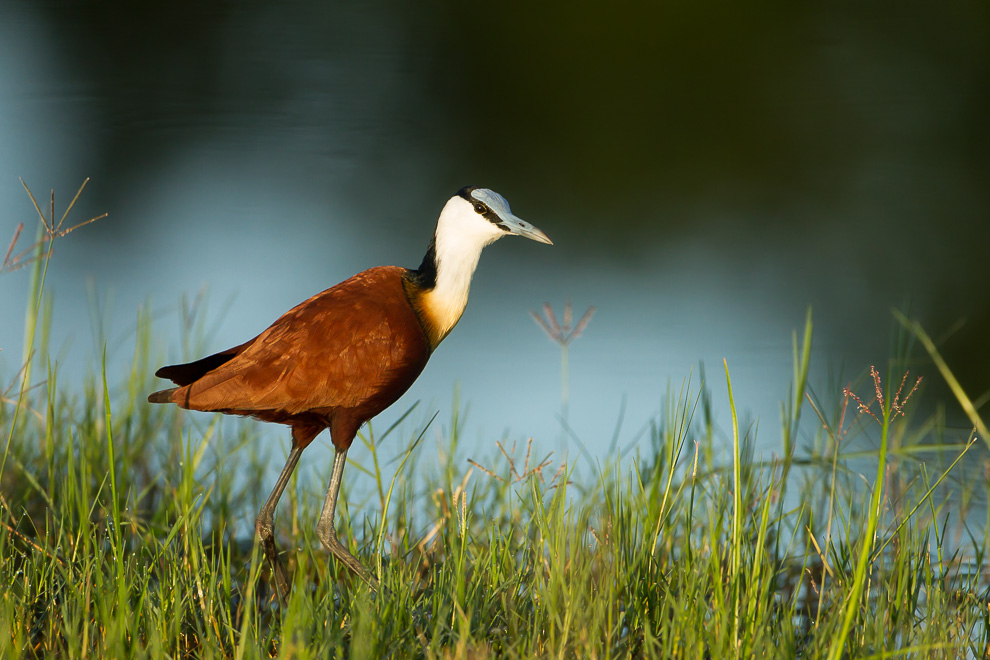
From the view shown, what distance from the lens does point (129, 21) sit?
9.87 meters

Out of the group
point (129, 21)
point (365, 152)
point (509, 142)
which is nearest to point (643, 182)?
point (509, 142)

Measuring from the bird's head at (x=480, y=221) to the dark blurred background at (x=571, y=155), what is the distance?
2.98 m

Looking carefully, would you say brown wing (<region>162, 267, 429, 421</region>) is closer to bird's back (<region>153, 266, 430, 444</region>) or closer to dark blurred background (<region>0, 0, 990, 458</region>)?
bird's back (<region>153, 266, 430, 444</region>)

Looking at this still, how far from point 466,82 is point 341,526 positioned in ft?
20.5

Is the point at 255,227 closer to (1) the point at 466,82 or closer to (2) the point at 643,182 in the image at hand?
(1) the point at 466,82

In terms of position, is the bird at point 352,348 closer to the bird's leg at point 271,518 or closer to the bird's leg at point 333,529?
the bird's leg at point 333,529

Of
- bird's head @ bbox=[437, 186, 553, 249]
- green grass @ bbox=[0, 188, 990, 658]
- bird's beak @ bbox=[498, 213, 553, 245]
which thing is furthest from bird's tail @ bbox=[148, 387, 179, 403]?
bird's beak @ bbox=[498, 213, 553, 245]

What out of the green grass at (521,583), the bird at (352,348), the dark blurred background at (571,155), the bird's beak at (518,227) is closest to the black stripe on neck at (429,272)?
the bird at (352,348)

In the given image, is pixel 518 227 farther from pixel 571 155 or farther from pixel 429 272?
pixel 571 155

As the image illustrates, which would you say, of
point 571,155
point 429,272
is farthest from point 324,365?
point 571,155

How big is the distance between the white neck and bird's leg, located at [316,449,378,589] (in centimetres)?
48

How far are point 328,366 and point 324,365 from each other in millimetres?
11

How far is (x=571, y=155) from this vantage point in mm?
8453

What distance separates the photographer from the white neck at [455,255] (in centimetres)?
267
